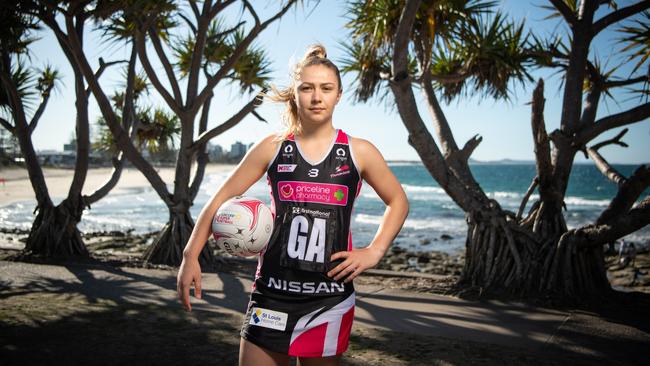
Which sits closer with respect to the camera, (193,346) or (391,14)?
(193,346)

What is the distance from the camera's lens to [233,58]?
23.5ft

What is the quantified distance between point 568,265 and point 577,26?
2744mm

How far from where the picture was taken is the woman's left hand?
192cm

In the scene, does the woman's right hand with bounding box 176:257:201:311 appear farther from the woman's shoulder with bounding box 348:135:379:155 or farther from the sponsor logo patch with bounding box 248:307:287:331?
the woman's shoulder with bounding box 348:135:379:155

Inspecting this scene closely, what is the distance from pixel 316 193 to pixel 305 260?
27 centimetres

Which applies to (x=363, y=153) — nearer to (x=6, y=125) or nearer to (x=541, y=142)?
(x=541, y=142)

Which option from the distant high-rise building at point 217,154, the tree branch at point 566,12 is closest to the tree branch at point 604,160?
the tree branch at point 566,12

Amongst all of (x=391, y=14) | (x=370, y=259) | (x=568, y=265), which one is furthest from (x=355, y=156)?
(x=391, y=14)

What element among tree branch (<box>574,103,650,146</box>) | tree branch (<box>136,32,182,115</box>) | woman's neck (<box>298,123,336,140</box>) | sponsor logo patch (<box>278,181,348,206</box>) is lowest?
sponsor logo patch (<box>278,181,348,206</box>)

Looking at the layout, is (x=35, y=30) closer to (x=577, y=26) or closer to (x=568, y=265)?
(x=577, y=26)

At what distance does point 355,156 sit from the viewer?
2102 mm

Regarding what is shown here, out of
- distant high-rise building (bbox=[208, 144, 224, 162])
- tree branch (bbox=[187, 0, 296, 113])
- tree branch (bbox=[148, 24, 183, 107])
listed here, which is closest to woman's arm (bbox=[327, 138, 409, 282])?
tree branch (bbox=[187, 0, 296, 113])

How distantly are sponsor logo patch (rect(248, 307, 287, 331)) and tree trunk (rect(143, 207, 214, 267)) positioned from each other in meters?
5.45

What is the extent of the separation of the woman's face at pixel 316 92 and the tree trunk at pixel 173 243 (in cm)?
558
